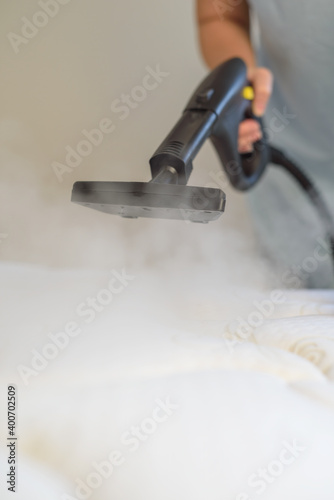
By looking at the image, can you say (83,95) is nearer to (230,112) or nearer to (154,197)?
(230,112)

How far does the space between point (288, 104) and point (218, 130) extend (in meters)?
0.41

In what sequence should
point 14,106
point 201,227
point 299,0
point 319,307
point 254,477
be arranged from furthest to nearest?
1. point 201,227
2. point 14,106
3. point 299,0
4. point 319,307
5. point 254,477

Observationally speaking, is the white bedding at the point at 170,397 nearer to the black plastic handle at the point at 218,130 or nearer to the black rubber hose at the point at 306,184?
the black plastic handle at the point at 218,130

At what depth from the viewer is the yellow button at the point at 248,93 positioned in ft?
2.87

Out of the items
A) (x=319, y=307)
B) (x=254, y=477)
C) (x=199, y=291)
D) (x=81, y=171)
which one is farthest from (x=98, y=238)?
(x=254, y=477)

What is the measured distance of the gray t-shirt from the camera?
3.15 feet

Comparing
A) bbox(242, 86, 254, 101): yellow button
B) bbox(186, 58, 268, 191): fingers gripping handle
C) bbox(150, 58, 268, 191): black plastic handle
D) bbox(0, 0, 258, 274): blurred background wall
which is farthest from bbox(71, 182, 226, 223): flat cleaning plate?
bbox(0, 0, 258, 274): blurred background wall

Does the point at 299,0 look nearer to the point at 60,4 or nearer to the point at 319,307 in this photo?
the point at 319,307

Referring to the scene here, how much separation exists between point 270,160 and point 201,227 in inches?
19.5

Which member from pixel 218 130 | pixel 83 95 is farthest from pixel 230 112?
pixel 83 95

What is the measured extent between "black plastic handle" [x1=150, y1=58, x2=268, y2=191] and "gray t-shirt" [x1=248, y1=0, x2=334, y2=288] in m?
0.17

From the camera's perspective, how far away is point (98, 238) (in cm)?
119

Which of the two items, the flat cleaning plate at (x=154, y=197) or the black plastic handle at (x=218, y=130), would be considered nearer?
the flat cleaning plate at (x=154, y=197)

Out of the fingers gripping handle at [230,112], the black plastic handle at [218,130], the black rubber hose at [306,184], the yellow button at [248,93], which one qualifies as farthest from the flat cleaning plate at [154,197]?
the black rubber hose at [306,184]
